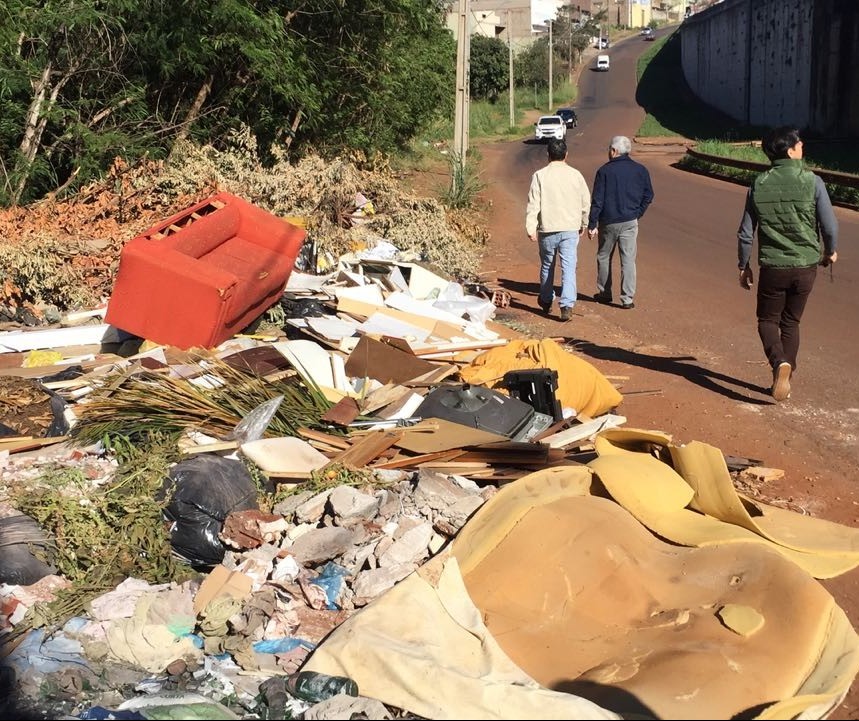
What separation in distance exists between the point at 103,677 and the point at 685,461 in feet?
9.21

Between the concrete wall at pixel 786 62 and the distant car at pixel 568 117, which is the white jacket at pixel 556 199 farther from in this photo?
the distant car at pixel 568 117

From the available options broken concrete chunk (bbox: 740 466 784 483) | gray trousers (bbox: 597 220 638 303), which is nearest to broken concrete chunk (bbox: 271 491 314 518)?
broken concrete chunk (bbox: 740 466 784 483)

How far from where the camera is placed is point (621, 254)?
10.2m

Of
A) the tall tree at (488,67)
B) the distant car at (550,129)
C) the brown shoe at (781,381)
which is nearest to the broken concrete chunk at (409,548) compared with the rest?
the brown shoe at (781,381)

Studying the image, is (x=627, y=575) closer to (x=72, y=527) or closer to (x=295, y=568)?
(x=295, y=568)

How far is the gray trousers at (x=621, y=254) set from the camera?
10.0 metres

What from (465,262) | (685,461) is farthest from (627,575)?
(465,262)

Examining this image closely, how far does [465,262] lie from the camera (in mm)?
11844

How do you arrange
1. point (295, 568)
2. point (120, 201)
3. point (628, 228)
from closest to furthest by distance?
point (295, 568)
point (628, 228)
point (120, 201)

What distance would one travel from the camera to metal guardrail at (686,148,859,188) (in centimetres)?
1889

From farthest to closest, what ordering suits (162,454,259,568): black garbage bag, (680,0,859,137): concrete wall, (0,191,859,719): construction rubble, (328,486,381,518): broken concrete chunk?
(680,0,859,137): concrete wall < (328,486,381,518): broken concrete chunk < (162,454,259,568): black garbage bag < (0,191,859,719): construction rubble

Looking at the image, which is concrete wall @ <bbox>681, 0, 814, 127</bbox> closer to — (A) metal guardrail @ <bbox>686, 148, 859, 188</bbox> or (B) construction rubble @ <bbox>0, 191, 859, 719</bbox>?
(A) metal guardrail @ <bbox>686, 148, 859, 188</bbox>

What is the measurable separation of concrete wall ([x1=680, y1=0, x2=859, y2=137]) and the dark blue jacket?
25.6m

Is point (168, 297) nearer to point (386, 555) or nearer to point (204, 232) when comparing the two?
point (204, 232)
